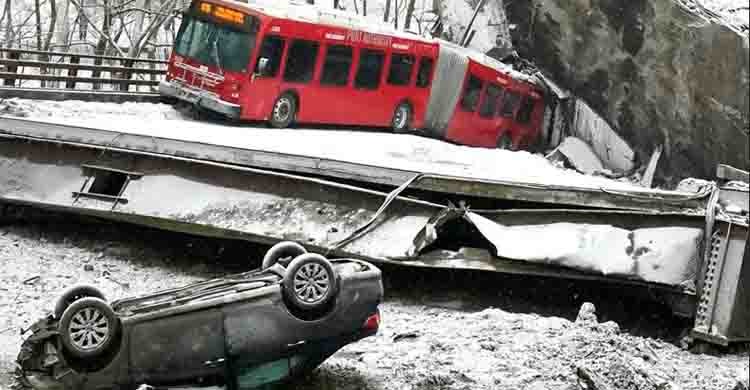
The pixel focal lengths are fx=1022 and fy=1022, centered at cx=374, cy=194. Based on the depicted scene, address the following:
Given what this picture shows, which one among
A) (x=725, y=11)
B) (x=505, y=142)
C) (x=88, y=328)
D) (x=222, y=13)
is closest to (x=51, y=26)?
(x=505, y=142)

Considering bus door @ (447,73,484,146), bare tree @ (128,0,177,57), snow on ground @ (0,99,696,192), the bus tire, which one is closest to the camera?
snow on ground @ (0,99,696,192)

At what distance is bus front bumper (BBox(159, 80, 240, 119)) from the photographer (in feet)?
63.9

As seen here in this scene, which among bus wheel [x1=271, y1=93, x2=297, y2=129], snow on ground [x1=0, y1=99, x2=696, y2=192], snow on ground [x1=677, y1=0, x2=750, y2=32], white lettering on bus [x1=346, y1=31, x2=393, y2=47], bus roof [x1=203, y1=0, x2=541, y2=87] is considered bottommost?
snow on ground [x1=0, y1=99, x2=696, y2=192]

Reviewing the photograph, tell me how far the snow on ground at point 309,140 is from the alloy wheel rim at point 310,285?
4.78 meters

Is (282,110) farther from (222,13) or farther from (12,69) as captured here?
(12,69)

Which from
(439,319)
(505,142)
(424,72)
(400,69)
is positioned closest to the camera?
(439,319)

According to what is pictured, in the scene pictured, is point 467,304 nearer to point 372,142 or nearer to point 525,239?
point 525,239

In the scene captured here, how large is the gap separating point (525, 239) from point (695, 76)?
13540 mm

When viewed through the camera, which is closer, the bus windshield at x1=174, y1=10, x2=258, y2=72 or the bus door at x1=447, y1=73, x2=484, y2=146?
the bus windshield at x1=174, y1=10, x2=258, y2=72

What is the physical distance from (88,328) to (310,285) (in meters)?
1.62

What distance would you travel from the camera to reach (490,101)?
2734 centimetres

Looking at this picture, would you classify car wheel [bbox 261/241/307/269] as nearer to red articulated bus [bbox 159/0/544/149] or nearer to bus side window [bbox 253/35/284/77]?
red articulated bus [bbox 159/0/544/149]

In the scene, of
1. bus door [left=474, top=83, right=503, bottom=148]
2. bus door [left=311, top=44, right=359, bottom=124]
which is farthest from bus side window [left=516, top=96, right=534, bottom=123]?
bus door [left=311, top=44, right=359, bottom=124]

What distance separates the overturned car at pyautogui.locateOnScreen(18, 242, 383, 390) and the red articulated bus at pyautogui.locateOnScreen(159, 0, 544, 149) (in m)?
12.1
